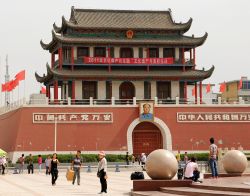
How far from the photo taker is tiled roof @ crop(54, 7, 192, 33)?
5656cm

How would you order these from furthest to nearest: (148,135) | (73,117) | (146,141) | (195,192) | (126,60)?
(126,60)
(148,135)
(146,141)
(73,117)
(195,192)

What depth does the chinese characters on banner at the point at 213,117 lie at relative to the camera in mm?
52656

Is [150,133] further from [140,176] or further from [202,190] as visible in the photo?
[202,190]

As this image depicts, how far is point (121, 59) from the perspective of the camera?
55594mm

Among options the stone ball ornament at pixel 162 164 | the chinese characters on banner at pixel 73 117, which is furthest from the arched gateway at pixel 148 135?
the stone ball ornament at pixel 162 164

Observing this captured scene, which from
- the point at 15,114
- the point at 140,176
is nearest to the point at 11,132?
the point at 15,114

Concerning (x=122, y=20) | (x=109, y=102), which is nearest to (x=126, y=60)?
(x=109, y=102)

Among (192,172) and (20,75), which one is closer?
(192,172)

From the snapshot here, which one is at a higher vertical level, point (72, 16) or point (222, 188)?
point (72, 16)

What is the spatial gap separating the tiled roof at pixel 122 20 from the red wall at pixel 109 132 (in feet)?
26.9

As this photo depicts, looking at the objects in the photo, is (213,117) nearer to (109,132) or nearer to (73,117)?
(109,132)

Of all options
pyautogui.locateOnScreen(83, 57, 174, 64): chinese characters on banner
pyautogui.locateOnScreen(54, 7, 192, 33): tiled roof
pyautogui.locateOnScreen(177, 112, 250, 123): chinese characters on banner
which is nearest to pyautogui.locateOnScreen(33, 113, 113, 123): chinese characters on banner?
pyautogui.locateOnScreen(83, 57, 174, 64): chinese characters on banner

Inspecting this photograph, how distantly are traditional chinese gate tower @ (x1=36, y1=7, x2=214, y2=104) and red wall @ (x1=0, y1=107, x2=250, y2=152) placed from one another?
144 inches

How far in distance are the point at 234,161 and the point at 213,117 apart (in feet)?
92.8
